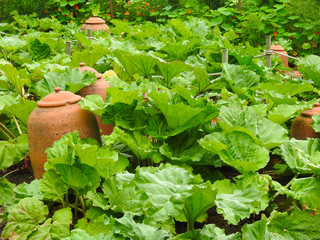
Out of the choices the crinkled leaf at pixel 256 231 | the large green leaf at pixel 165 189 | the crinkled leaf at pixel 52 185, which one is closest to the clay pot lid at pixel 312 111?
the large green leaf at pixel 165 189

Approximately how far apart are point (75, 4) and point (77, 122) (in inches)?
309

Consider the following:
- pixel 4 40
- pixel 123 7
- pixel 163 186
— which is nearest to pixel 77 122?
pixel 163 186

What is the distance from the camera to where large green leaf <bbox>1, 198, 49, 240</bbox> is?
2.02 meters

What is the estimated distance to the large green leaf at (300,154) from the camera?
86.0 inches

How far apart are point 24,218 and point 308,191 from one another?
4.56ft

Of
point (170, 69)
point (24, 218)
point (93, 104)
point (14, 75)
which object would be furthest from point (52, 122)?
point (170, 69)

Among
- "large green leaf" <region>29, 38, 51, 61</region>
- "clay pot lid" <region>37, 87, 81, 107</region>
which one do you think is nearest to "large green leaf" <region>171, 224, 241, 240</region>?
"clay pot lid" <region>37, 87, 81, 107</region>

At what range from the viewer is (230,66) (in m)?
3.47

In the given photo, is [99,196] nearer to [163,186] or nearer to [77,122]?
[163,186]

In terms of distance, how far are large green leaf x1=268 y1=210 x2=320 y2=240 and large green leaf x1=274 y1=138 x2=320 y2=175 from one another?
27 centimetres

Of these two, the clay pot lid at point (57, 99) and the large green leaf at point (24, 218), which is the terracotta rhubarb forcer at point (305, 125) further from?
the large green leaf at point (24, 218)

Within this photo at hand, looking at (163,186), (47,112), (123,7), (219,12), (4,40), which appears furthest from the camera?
(123,7)

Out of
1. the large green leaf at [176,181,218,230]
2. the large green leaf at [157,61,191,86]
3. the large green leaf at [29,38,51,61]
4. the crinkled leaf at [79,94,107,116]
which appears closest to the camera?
the large green leaf at [176,181,218,230]

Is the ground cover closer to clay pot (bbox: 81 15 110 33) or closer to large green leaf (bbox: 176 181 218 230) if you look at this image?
large green leaf (bbox: 176 181 218 230)
